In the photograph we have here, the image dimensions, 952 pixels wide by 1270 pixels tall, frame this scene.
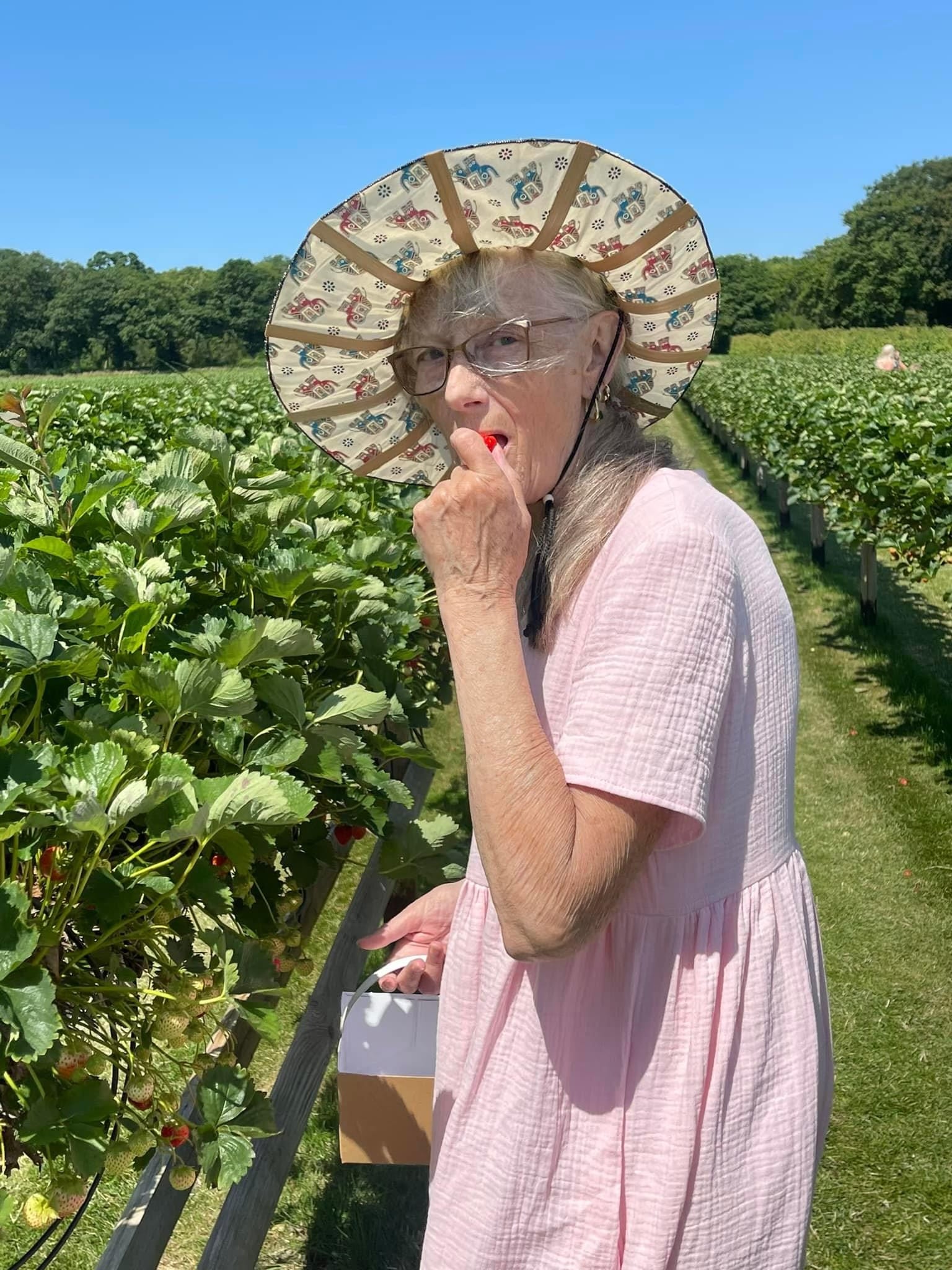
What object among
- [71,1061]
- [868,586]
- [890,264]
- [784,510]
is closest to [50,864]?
[71,1061]

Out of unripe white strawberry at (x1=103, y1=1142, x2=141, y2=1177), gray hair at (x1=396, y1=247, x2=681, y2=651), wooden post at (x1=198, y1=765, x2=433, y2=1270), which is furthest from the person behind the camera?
wooden post at (x1=198, y1=765, x2=433, y2=1270)

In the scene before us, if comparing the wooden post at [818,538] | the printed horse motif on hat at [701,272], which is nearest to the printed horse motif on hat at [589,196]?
the printed horse motif on hat at [701,272]

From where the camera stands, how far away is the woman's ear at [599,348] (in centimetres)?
155

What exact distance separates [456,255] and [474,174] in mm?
137

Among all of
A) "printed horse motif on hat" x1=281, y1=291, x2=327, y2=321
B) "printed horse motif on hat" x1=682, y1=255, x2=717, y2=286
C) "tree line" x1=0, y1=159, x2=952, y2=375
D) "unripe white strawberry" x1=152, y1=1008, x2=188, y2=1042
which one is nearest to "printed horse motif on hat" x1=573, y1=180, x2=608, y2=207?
"printed horse motif on hat" x1=682, y1=255, x2=717, y2=286

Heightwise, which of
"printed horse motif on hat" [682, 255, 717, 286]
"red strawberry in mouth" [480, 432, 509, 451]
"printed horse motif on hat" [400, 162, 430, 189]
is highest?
"printed horse motif on hat" [400, 162, 430, 189]

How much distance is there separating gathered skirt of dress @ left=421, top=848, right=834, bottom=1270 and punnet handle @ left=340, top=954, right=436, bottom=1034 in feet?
0.94

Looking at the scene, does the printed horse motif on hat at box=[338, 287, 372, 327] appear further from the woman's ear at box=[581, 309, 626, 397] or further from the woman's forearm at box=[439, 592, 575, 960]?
the woman's forearm at box=[439, 592, 575, 960]

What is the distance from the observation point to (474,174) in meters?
1.48

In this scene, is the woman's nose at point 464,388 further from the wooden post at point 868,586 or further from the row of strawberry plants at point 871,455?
the wooden post at point 868,586

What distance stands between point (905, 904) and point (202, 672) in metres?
4.62

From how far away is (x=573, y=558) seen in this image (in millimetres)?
1335

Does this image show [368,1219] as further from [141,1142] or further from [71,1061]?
[71,1061]

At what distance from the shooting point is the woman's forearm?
3.56 ft
